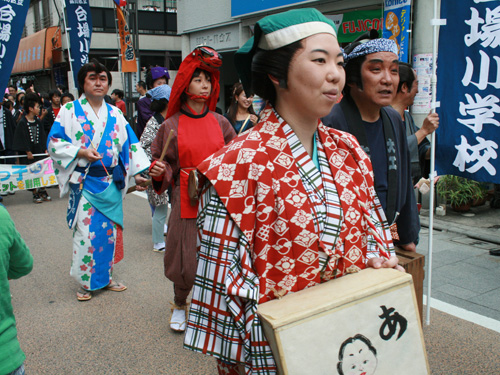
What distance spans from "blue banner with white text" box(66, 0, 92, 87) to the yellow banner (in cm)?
378

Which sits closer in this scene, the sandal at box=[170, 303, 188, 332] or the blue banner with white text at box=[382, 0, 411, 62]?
the sandal at box=[170, 303, 188, 332]

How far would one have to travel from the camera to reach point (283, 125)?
1.64 meters

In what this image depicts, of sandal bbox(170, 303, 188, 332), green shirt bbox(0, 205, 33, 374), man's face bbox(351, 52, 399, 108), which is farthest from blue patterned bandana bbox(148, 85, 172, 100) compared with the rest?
green shirt bbox(0, 205, 33, 374)

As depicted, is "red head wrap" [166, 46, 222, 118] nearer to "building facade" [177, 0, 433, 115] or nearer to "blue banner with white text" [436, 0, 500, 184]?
"blue banner with white text" [436, 0, 500, 184]

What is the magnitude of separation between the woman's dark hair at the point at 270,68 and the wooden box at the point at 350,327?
727 millimetres

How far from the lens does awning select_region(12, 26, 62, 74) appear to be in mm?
20312

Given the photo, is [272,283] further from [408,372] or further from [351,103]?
[351,103]

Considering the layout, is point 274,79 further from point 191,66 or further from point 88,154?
point 88,154

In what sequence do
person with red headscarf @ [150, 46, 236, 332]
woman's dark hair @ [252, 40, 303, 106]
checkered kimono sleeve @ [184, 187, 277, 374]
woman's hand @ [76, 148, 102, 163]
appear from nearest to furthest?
checkered kimono sleeve @ [184, 187, 277, 374] → woman's dark hair @ [252, 40, 303, 106] → person with red headscarf @ [150, 46, 236, 332] → woman's hand @ [76, 148, 102, 163]

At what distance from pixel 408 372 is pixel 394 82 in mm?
1450

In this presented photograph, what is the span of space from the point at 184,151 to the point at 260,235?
1.89 meters

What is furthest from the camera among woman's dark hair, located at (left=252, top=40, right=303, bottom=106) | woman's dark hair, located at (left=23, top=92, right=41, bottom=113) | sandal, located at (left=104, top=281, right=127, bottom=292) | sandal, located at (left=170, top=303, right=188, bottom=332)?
woman's dark hair, located at (left=23, top=92, right=41, bottom=113)

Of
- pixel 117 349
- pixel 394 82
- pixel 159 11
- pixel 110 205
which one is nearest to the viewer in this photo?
pixel 394 82

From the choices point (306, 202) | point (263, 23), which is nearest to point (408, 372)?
point (306, 202)
